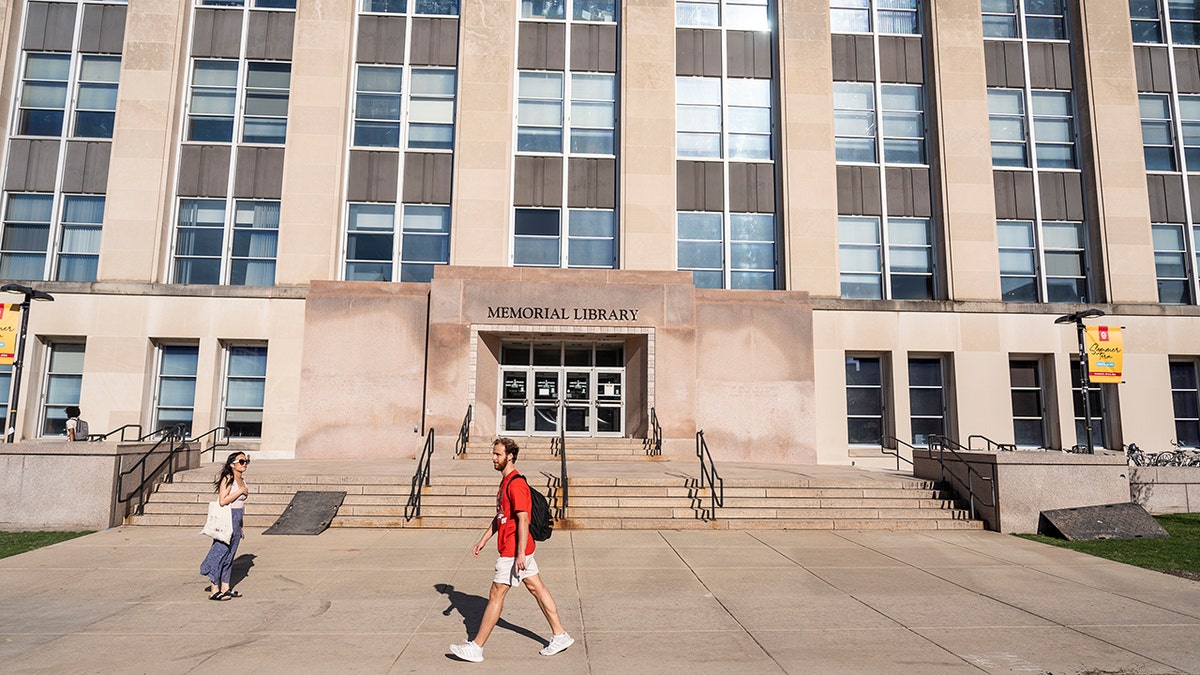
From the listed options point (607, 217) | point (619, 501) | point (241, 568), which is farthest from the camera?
point (607, 217)

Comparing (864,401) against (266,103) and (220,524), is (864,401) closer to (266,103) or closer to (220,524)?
(220,524)

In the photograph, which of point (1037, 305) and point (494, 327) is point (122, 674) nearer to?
point (494, 327)

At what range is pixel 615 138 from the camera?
2400 cm

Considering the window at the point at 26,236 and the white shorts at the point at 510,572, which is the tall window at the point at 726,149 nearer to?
the white shorts at the point at 510,572


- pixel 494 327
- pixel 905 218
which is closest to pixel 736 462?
pixel 494 327

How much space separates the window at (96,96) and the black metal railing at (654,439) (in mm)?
19800

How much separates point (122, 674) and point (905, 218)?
2422 centimetres

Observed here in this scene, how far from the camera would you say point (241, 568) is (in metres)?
9.68

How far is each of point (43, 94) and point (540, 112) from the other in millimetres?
16295

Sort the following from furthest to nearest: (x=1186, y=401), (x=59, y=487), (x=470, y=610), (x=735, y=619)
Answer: (x=1186, y=401) → (x=59, y=487) → (x=470, y=610) → (x=735, y=619)

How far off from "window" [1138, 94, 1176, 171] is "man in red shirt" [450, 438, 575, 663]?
90.1ft

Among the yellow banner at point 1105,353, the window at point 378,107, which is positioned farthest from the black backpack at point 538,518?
the yellow banner at point 1105,353

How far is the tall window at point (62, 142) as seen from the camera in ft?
73.4

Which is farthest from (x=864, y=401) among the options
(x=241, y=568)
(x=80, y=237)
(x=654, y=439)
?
(x=80, y=237)
